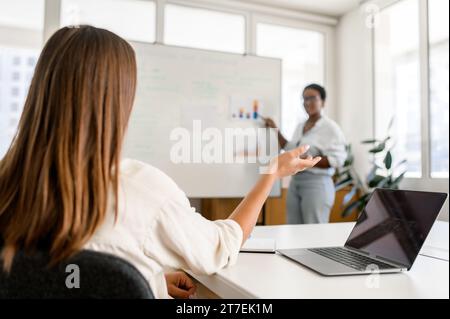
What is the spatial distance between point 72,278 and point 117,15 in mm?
3114

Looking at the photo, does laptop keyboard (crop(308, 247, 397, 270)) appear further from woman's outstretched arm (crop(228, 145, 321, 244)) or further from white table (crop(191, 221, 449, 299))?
woman's outstretched arm (crop(228, 145, 321, 244))

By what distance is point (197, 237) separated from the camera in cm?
65

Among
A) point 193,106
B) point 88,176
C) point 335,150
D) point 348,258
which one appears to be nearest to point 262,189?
point 348,258

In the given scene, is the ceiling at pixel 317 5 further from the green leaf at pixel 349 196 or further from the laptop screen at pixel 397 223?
the laptop screen at pixel 397 223

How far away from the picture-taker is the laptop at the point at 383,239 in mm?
724

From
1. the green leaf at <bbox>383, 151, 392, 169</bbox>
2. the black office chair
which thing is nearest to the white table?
the black office chair

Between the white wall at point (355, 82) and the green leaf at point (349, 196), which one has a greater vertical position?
the white wall at point (355, 82)

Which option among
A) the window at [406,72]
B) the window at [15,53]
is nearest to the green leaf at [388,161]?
the window at [406,72]

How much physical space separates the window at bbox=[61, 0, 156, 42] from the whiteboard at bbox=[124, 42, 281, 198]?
563mm

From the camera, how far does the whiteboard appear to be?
271cm

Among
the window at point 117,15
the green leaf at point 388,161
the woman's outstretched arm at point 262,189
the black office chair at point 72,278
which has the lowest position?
the black office chair at point 72,278

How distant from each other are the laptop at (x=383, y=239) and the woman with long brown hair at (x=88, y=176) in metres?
0.28

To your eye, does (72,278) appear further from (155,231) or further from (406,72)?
(406,72)
